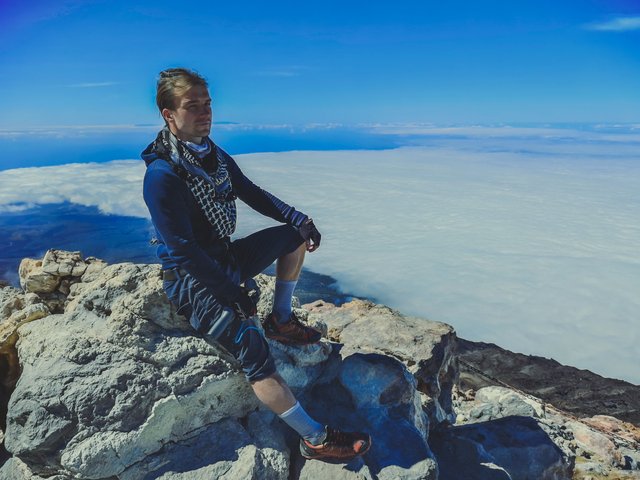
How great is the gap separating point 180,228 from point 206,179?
1.29ft

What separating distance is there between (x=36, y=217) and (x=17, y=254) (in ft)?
81.9

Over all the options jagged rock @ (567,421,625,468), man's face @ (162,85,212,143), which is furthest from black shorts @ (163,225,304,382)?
jagged rock @ (567,421,625,468)

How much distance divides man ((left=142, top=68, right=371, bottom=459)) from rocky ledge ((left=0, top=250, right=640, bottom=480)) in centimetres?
41

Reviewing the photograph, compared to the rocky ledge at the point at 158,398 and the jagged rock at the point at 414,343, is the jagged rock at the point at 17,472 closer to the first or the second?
the rocky ledge at the point at 158,398

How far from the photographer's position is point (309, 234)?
151 inches

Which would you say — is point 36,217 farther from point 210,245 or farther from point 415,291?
point 210,245

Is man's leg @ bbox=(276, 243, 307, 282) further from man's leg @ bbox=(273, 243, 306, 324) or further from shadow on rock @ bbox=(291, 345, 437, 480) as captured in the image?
shadow on rock @ bbox=(291, 345, 437, 480)


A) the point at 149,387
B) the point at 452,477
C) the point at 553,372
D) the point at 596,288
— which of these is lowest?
the point at 596,288

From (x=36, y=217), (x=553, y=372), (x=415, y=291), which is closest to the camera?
(x=553, y=372)

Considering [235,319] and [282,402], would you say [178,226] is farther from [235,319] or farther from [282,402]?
[282,402]

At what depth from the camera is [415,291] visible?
149 ft

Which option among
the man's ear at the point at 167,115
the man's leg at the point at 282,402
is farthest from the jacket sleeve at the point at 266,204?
the man's leg at the point at 282,402

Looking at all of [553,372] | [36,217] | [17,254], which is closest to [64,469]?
[553,372]

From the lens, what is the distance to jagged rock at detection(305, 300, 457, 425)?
18.5 feet
